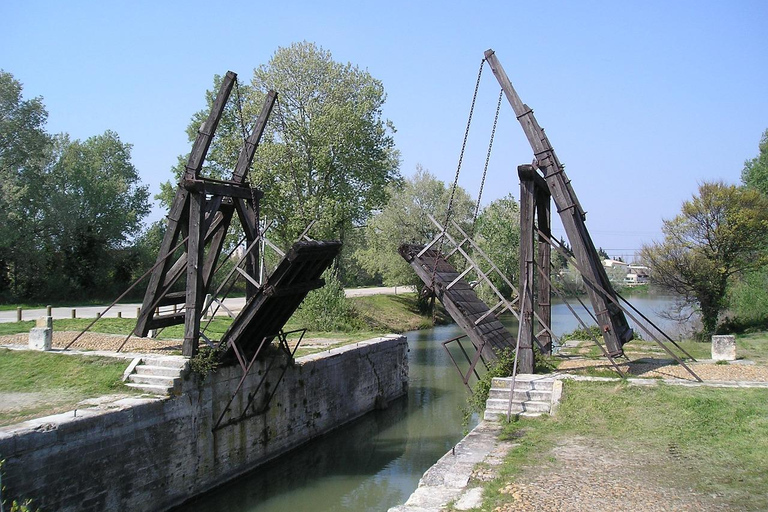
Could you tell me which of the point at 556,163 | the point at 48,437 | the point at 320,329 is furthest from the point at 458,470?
the point at 320,329

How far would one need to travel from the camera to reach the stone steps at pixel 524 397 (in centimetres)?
1141

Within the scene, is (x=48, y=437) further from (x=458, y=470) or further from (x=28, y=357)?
(x=458, y=470)

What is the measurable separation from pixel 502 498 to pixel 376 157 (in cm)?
2692

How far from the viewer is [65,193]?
3741cm

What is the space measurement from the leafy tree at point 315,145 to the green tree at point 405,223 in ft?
31.6

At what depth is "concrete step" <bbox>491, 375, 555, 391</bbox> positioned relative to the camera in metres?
12.0

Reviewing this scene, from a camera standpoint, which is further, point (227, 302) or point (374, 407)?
point (227, 302)

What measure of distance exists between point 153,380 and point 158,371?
0.80ft

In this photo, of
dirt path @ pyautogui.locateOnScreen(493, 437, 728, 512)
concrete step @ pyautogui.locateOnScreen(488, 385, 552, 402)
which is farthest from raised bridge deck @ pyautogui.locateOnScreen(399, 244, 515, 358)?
dirt path @ pyautogui.locateOnScreen(493, 437, 728, 512)

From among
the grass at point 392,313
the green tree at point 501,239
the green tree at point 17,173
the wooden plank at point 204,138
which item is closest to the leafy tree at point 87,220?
the green tree at point 17,173

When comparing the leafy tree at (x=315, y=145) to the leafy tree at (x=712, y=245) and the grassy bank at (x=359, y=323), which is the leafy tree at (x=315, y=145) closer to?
the grassy bank at (x=359, y=323)

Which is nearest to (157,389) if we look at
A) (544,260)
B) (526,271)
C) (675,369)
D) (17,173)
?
(526,271)

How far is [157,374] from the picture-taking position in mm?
12711

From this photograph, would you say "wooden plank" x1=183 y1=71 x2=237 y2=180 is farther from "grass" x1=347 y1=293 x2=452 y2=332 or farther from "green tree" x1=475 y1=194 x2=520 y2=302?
"green tree" x1=475 y1=194 x2=520 y2=302
